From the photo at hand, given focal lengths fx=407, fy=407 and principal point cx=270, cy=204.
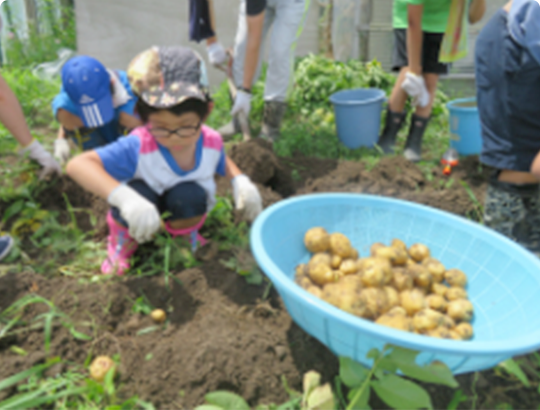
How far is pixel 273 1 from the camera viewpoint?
289cm

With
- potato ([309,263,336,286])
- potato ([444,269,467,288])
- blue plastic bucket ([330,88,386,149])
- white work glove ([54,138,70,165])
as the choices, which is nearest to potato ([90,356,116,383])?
potato ([309,263,336,286])

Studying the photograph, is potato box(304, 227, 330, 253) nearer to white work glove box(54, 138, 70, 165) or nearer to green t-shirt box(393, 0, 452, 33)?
white work glove box(54, 138, 70, 165)

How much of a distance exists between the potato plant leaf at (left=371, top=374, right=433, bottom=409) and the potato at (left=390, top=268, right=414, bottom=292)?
0.53 m

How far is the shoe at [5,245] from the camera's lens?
5.81 feet

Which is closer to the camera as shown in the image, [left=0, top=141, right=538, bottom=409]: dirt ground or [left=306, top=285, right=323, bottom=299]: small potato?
[left=0, top=141, right=538, bottom=409]: dirt ground

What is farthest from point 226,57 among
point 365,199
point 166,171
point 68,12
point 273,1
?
point 68,12

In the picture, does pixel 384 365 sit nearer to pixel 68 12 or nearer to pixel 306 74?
pixel 306 74

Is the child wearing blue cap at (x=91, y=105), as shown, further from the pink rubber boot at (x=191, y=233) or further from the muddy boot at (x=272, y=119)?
the muddy boot at (x=272, y=119)

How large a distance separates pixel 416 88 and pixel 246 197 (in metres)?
1.59

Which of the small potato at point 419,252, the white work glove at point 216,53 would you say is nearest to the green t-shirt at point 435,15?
the white work glove at point 216,53

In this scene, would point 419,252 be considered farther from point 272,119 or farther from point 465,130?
point 272,119

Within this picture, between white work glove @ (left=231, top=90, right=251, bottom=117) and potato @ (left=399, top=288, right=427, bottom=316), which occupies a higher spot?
white work glove @ (left=231, top=90, right=251, bottom=117)

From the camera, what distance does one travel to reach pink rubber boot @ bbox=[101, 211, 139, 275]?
5.60 feet

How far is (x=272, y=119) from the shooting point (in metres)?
3.13
